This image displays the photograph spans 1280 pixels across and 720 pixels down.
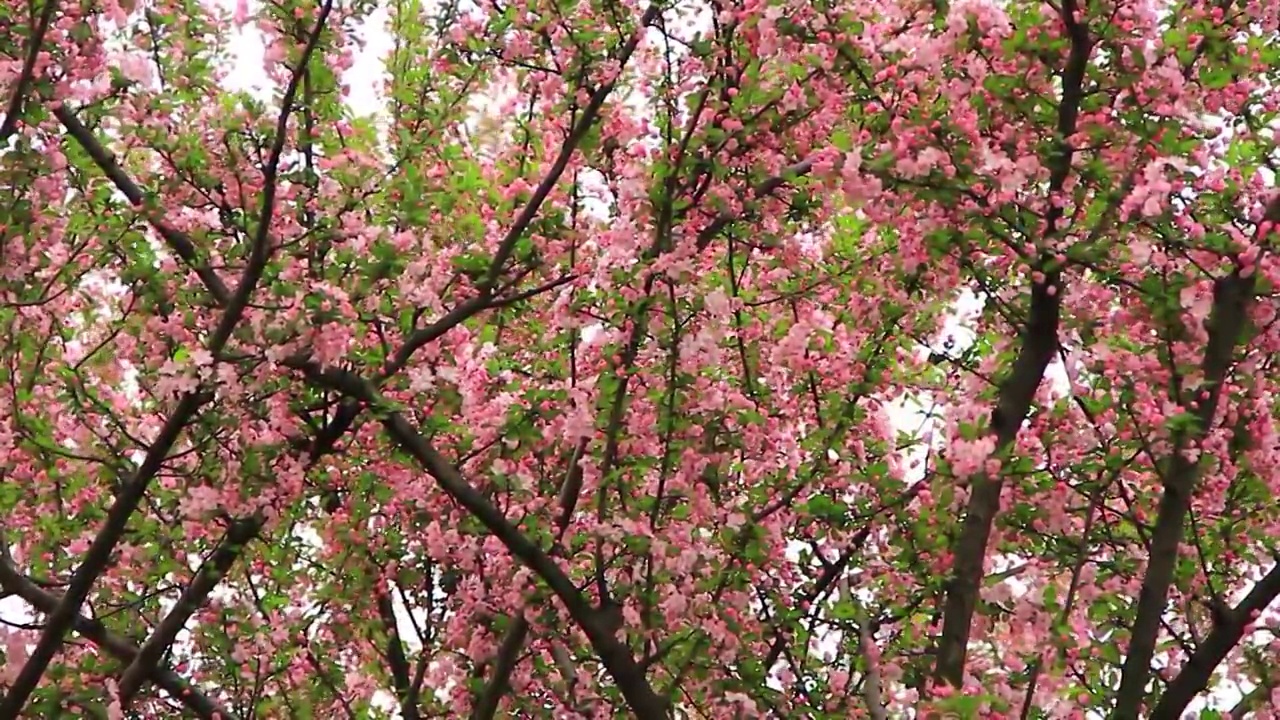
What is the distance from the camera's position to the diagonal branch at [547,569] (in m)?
6.71

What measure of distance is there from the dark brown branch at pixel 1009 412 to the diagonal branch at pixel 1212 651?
954 mm

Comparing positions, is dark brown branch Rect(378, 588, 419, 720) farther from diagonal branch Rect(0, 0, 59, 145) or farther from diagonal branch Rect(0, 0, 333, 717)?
diagonal branch Rect(0, 0, 59, 145)

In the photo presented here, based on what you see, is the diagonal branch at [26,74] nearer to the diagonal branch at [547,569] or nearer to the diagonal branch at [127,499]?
the diagonal branch at [127,499]

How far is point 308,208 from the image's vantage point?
666cm

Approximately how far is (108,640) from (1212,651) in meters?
5.51

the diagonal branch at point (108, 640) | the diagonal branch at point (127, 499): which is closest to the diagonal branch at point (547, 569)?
the diagonal branch at point (127, 499)

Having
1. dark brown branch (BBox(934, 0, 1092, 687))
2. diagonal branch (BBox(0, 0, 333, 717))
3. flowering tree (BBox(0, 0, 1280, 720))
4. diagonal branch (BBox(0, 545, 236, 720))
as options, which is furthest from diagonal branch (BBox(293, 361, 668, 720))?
diagonal branch (BBox(0, 545, 236, 720))

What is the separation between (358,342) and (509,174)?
1.37m

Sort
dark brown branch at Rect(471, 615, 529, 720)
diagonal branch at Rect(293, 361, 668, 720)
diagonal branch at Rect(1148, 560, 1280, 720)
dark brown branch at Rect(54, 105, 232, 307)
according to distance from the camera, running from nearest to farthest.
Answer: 1. diagonal branch at Rect(1148, 560, 1280, 720)
2. dark brown branch at Rect(54, 105, 232, 307)
3. diagonal branch at Rect(293, 361, 668, 720)
4. dark brown branch at Rect(471, 615, 529, 720)

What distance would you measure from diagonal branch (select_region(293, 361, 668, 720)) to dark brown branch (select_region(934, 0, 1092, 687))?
4.97ft

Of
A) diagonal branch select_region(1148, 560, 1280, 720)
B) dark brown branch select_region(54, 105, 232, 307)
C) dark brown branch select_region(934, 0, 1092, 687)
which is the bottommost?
diagonal branch select_region(1148, 560, 1280, 720)

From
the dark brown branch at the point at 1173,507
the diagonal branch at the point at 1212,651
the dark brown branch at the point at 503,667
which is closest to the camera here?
the dark brown branch at the point at 1173,507

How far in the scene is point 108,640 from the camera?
23.2ft

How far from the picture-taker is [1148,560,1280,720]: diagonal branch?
6109 millimetres
